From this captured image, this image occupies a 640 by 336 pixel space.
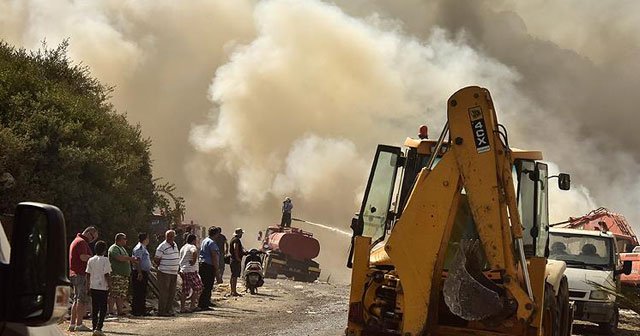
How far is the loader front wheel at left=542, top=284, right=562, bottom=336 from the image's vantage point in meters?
11.1

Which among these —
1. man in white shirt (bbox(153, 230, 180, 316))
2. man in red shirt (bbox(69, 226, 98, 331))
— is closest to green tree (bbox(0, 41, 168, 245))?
man in white shirt (bbox(153, 230, 180, 316))

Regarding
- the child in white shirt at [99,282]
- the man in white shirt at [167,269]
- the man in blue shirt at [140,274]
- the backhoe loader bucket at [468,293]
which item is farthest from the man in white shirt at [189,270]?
the backhoe loader bucket at [468,293]

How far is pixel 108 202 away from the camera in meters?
25.8

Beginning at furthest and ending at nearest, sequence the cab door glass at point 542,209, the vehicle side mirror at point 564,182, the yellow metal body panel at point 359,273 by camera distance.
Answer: the vehicle side mirror at point 564,182, the cab door glass at point 542,209, the yellow metal body panel at point 359,273

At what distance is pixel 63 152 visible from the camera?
80.1 ft

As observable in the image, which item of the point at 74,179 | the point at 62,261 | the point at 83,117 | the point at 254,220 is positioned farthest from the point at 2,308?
the point at 254,220

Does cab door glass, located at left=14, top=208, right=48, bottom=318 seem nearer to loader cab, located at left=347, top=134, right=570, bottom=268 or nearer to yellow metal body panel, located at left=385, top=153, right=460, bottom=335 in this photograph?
yellow metal body panel, located at left=385, top=153, right=460, bottom=335

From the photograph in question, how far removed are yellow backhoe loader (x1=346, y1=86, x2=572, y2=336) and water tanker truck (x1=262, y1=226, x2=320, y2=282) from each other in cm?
3073

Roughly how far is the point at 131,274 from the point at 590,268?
27.9 feet

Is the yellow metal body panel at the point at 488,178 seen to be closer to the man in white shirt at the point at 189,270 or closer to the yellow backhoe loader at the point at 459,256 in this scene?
the yellow backhoe loader at the point at 459,256

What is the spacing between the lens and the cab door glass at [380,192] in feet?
38.5

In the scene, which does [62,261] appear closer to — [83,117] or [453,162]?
[453,162]

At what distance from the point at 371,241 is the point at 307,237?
104ft

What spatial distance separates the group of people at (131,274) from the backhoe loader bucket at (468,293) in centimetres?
539
